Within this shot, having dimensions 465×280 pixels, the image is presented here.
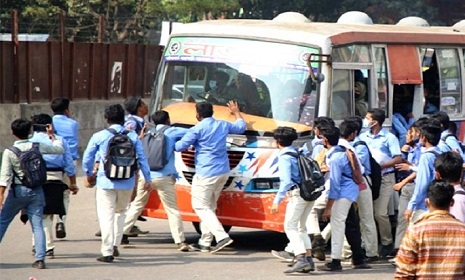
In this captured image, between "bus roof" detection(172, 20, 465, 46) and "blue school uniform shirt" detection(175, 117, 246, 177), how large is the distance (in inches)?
57.5

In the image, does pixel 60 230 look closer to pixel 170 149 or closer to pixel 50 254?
pixel 50 254

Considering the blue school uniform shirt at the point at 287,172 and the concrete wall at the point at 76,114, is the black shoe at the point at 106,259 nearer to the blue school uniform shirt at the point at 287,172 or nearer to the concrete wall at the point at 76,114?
the blue school uniform shirt at the point at 287,172

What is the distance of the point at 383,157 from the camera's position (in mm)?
12930

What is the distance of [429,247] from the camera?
21.9ft

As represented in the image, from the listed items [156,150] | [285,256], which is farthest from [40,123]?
[285,256]

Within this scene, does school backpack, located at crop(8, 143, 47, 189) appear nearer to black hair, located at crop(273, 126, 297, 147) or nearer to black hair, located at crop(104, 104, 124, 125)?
black hair, located at crop(104, 104, 124, 125)

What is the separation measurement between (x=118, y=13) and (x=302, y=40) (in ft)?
77.1

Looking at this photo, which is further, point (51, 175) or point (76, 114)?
point (76, 114)

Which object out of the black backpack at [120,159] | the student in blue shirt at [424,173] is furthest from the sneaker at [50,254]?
the student in blue shirt at [424,173]

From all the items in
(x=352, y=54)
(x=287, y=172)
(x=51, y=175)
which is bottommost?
(x=51, y=175)

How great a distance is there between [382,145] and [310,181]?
162 centimetres

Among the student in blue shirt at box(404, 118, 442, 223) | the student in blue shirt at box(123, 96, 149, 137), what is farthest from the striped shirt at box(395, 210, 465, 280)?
the student in blue shirt at box(123, 96, 149, 137)

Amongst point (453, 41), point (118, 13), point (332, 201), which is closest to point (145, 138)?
point (332, 201)

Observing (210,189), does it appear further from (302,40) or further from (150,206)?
(302,40)
